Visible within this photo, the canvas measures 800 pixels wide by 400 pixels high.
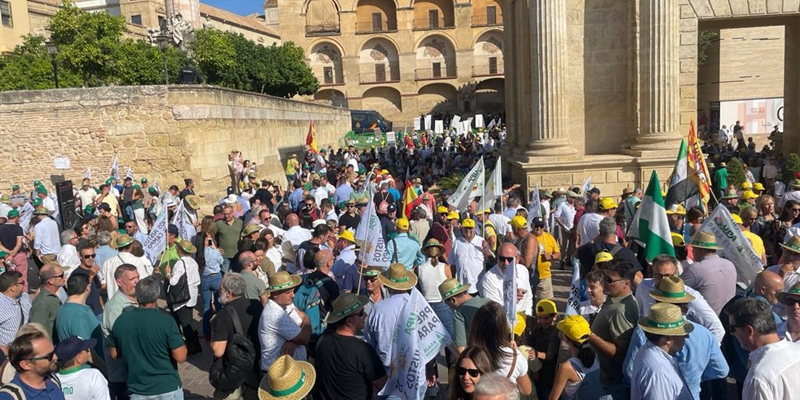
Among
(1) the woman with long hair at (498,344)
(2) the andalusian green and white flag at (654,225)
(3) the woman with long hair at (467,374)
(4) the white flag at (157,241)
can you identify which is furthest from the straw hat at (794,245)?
(4) the white flag at (157,241)

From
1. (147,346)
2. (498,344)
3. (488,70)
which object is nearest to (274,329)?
(147,346)

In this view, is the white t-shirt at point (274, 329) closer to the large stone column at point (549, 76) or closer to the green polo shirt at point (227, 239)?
the green polo shirt at point (227, 239)

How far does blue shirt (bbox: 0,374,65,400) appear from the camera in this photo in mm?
3844

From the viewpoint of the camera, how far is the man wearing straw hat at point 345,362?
4.53 m

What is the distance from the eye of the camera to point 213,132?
62.0 ft

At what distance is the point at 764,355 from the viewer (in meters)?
3.68

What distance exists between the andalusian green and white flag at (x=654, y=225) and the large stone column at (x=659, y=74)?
8141mm

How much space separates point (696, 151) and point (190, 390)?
841cm

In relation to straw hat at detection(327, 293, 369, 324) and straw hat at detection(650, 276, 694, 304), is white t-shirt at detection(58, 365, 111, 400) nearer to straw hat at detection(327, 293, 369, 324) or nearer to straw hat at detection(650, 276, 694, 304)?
straw hat at detection(327, 293, 369, 324)

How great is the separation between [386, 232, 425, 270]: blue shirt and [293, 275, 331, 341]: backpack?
5.51 feet

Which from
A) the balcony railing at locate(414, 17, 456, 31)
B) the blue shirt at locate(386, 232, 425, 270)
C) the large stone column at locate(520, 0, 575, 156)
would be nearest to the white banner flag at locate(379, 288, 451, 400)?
the blue shirt at locate(386, 232, 425, 270)

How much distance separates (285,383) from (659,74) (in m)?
12.9

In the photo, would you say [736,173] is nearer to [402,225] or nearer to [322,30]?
[402,225]

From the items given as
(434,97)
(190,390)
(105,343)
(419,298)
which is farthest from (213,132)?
(434,97)
